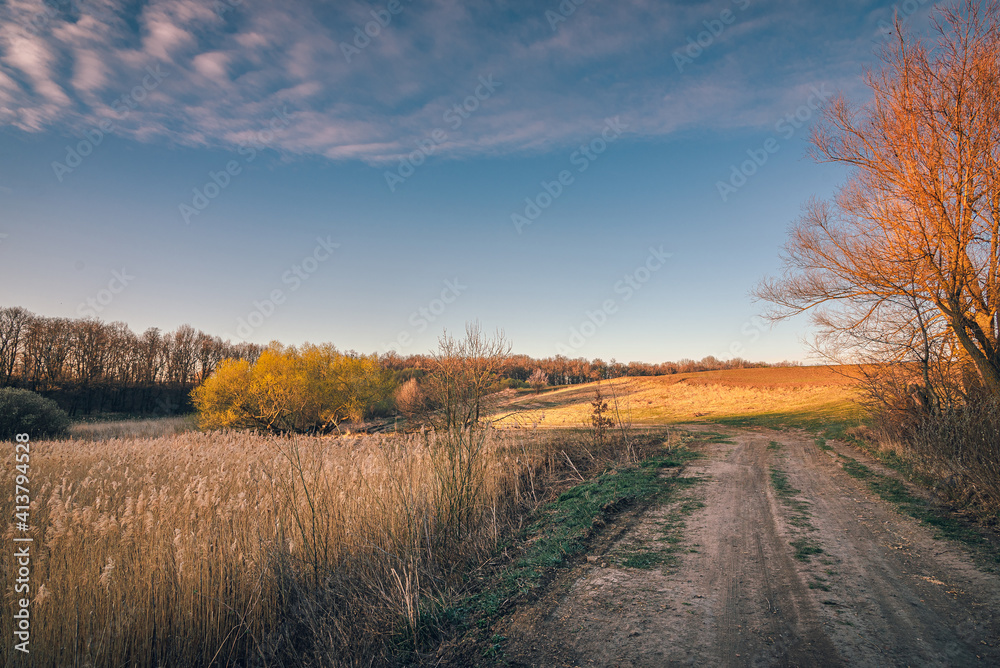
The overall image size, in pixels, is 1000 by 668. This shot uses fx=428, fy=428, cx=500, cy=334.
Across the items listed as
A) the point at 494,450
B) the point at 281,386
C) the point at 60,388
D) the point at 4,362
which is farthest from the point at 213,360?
the point at 494,450

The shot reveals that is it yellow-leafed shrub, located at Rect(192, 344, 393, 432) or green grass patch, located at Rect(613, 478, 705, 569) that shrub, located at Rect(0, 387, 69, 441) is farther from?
green grass patch, located at Rect(613, 478, 705, 569)

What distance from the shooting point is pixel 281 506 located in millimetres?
5383

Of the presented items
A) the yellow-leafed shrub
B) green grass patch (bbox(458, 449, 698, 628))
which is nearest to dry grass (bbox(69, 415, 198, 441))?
the yellow-leafed shrub

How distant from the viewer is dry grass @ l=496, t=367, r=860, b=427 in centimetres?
2778

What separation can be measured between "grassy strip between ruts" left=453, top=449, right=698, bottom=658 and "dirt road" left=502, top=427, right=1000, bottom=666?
288mm

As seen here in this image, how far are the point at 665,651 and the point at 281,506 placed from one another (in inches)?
178

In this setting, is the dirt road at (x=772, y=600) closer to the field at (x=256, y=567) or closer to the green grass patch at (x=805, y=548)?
the green grass patch at (x=805, y=548)

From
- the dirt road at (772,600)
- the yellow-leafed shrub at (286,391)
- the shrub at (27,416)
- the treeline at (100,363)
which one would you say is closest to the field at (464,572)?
the dirt road at (772,600)

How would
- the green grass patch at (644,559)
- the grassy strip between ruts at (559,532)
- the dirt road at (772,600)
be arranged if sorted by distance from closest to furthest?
the dirt road at (772,600) → the grassy strip between ruts at (559,532) → the green grass patch at (644,559)

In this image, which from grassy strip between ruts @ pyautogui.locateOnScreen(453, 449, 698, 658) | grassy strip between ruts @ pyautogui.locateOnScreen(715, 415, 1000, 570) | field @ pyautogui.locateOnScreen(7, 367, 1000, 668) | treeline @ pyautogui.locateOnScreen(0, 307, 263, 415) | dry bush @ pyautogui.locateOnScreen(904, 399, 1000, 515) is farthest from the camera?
treeline @ pyautogui.locateOnScreen(0, 307, 263, 415)

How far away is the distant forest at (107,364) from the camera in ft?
146

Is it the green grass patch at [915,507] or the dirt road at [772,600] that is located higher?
the dirt road at [772,600]

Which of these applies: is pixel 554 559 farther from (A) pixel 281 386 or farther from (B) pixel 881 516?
(A) pixel 281 386

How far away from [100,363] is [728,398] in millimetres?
67439
